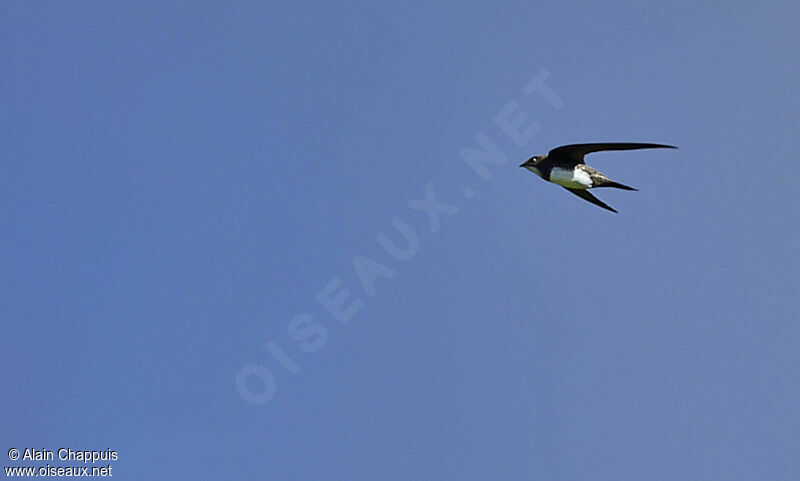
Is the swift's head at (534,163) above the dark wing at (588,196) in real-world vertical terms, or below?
above

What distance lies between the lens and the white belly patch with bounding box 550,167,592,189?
18.7 m

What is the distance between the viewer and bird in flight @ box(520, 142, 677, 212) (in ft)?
60.0

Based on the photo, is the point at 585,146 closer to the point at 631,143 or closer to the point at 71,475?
the point at 631,143

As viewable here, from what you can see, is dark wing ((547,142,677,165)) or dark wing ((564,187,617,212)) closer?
dark wing ((547,142,677,165))

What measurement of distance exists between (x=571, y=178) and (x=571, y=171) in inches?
6.1

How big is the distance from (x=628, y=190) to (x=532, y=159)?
7.47 feet

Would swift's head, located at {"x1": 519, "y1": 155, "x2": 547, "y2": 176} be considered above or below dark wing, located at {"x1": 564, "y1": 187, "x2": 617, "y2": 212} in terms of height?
above

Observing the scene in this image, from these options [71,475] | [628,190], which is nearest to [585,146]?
[628,190]

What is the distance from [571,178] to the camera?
18.8 meters

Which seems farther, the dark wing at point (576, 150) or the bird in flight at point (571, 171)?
the bird in flight at point (571, 171)

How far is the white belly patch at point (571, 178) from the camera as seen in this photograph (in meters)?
18.7

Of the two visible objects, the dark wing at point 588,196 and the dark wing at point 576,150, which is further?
the dark wing at point 588,196

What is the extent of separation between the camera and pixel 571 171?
18.7 meters

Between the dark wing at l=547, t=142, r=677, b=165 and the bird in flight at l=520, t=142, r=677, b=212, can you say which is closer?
the dark wing at l=547, t=142, r=677, b=165
